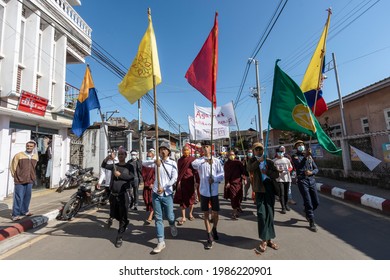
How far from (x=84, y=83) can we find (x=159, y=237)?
140 inches

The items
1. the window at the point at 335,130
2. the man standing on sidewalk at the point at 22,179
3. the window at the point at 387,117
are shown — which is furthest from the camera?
the window at the point at 335,130

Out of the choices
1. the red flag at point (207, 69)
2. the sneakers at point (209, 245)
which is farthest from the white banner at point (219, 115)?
the sneakers at point (209, 245)

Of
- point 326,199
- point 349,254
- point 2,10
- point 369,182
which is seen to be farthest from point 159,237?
point 2,10

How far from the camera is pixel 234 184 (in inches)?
220

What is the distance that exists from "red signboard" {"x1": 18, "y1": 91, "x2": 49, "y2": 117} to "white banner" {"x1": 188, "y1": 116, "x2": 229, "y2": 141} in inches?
247

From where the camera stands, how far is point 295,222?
4.97 meters

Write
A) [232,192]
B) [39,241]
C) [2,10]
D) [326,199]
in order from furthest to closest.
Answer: [2,10] < [326,199] < [232,192] < [39,241]

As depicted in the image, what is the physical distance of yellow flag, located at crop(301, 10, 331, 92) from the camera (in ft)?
14.6

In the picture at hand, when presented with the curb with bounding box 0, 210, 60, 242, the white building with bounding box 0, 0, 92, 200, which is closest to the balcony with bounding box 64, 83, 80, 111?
the white building with bounding box 0, 0, 92, 200

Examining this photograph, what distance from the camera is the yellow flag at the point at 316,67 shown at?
14.6 ft

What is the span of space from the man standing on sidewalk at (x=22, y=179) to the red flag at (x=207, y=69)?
173 inches

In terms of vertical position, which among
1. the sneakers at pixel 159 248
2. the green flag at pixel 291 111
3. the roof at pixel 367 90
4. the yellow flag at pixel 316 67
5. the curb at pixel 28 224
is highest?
the roof at pixel 367 90

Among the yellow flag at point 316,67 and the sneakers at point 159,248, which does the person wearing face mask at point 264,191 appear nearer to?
the sneakers at point 159,248

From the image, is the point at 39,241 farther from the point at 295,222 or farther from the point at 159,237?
the point at 295,222
